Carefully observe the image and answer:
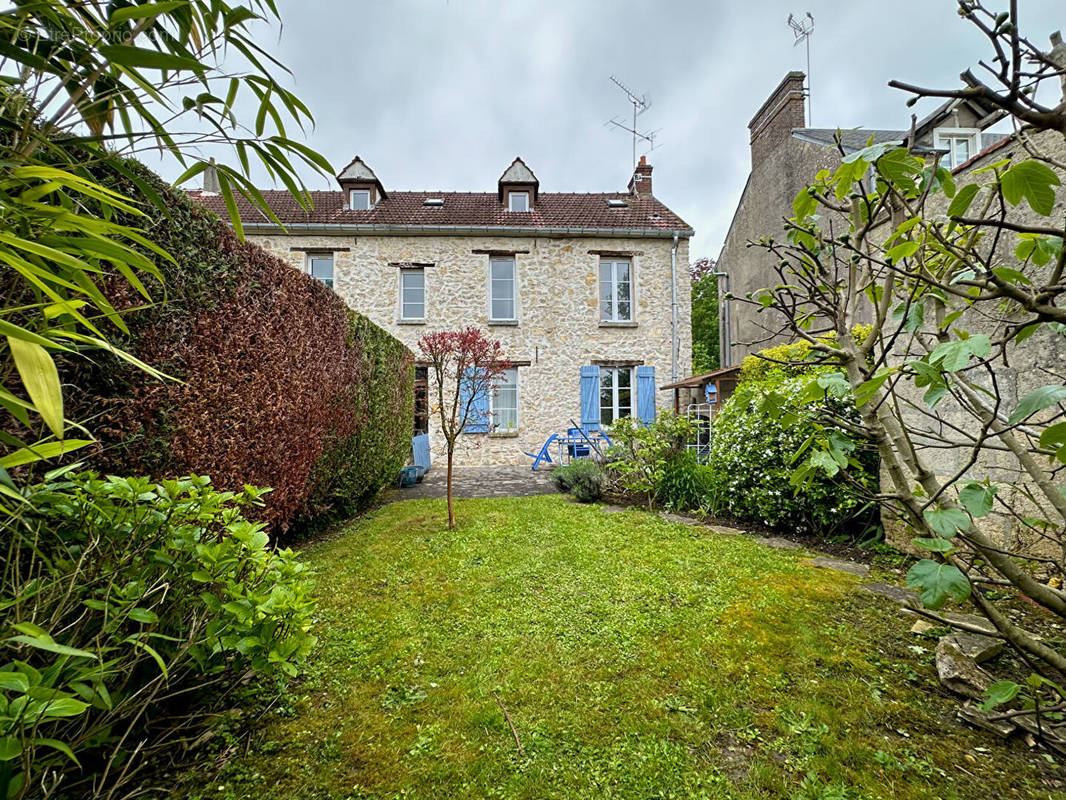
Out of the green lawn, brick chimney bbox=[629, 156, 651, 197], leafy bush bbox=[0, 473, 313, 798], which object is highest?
brick chimney bbox=[629, 156, 651, 197]

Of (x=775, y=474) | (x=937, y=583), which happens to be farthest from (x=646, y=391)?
(x=937, y=583)

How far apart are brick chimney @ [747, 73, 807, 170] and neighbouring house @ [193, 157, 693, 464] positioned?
3353mm

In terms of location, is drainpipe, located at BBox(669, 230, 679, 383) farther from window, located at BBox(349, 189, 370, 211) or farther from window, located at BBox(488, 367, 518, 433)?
window, located at BBox(349, 189, 370, 211)

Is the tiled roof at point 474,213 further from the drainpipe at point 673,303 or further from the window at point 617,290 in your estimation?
the window at point 617,290

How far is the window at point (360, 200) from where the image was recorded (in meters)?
10.9

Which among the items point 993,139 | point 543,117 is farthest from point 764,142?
point 543,117

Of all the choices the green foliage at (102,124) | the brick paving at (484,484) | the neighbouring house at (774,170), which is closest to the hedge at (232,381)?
the green foliage at (102,124)

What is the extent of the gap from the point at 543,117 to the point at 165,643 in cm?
1029

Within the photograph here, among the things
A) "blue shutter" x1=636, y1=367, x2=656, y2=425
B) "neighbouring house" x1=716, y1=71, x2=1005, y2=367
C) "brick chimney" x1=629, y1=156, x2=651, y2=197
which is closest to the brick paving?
"blue shutter" x1=636, y1=367, x2=656, y2=425

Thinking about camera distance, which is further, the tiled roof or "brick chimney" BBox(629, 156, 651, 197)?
"brick chimney" BBox(629, 156, 651, 197)

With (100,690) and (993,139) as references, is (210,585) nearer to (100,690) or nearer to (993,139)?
(100,690)

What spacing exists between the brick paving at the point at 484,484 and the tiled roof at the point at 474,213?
19.3 ft

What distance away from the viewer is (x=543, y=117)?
8984 mm

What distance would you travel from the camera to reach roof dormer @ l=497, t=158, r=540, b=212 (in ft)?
35.5
